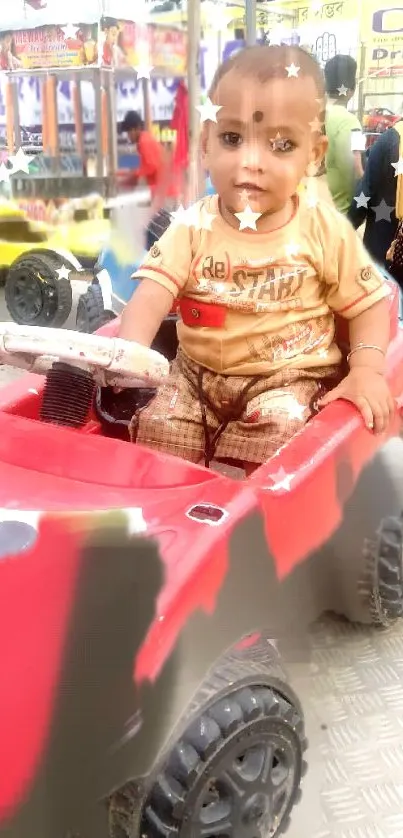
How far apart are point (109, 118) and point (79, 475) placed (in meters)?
0.20

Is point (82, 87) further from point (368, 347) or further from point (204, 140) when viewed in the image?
point (368, 347)

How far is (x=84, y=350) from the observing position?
0.40 meters

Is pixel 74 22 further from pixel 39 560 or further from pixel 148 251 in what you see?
pixel 39 560

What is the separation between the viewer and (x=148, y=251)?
59cm

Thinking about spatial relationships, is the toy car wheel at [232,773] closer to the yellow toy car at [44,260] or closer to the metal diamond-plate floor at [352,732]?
the metal diamond-plate floor at [352,732]

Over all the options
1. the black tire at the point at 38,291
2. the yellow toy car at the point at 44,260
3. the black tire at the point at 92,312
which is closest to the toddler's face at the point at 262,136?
the yellow toy car at the point at 44,260

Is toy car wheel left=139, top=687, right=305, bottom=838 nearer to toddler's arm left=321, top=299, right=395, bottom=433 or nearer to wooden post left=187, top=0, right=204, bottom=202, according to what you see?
toddler's arm left=321, top=299, right=395, bottom=433

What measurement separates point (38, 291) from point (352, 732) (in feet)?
1.82

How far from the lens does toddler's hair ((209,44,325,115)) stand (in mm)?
477

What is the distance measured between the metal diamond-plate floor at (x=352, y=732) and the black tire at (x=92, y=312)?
0.33m

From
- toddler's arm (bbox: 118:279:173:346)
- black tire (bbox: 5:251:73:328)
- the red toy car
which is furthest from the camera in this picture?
black tire (bbox: 5:251:73:328)

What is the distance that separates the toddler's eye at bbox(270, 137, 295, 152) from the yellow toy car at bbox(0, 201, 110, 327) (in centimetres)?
13

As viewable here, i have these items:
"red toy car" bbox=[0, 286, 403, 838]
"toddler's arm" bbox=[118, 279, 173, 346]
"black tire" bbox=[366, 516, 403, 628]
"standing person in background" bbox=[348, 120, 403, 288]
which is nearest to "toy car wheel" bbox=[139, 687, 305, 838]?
"red toy car" bbox=[0, 286, 403, 838]

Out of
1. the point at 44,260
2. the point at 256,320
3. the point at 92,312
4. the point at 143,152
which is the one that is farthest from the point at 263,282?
the point at 44,260
